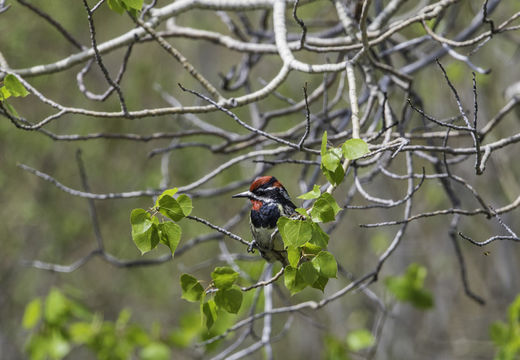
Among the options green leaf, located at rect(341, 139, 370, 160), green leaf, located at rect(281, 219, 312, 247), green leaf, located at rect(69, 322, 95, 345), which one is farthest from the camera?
green leaf, located at rect(69, 322, 95, 345)

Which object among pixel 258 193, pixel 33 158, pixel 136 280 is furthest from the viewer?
pixel 136 280

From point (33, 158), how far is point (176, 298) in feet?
12.7

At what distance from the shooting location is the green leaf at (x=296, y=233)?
1859mm

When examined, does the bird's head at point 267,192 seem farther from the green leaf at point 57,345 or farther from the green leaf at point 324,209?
the green leaf at point 57,345

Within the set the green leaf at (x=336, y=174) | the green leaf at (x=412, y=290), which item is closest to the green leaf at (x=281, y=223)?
the green leaf at (x=336, y=174)

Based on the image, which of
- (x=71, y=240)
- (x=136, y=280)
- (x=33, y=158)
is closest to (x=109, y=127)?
(x=33, y=158)

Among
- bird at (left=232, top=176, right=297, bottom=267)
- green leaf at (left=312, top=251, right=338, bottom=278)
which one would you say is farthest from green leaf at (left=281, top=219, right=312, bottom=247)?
bird at (left=232, top=176, right=297, bottom=267)

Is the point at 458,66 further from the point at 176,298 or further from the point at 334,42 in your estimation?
the point at 176,298

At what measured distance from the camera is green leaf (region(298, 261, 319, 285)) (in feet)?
6.40

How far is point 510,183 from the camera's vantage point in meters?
6.53

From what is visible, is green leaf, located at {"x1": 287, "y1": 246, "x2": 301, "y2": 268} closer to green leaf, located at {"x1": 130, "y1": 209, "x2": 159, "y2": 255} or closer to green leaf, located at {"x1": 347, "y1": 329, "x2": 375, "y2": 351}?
green leaf, located at {"x1": 130, "y1": 209, "x2": 159, "y2": 255}

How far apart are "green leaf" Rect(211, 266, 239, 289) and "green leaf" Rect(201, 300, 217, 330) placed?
0.09m

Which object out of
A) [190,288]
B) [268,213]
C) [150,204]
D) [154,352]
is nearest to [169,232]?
[190,288]

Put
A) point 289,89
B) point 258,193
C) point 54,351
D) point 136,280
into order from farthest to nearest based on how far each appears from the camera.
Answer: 1. point 136,280
2. point 289,89
3. point 54,351
4. point 258,193
